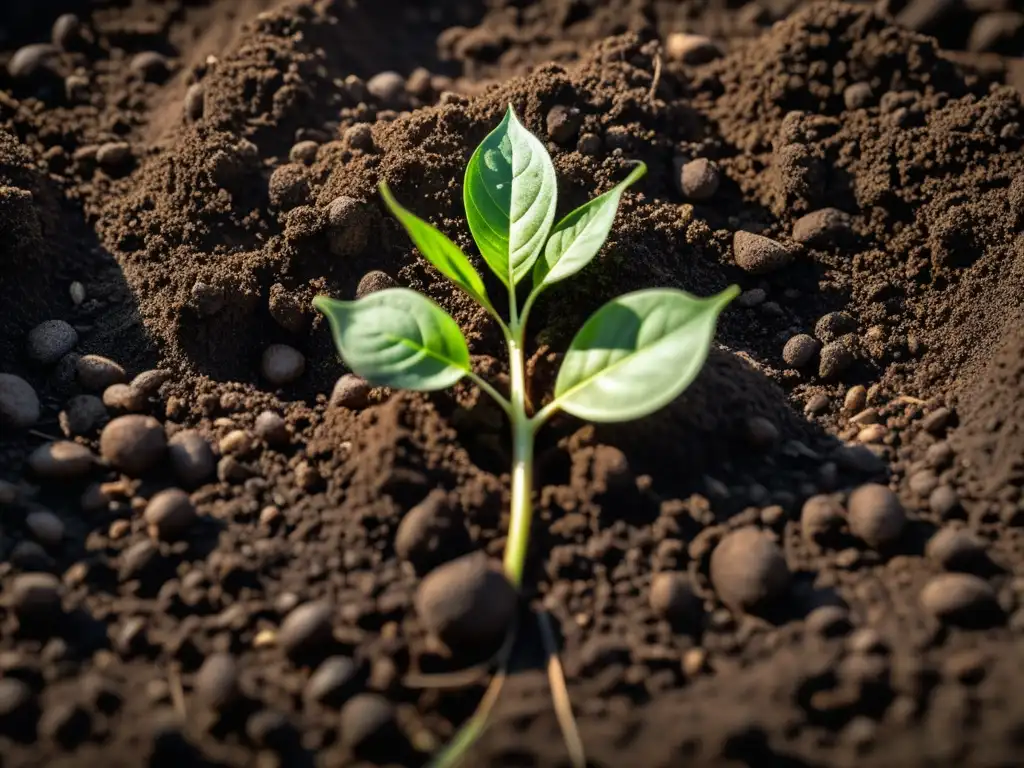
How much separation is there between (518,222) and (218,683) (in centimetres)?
88

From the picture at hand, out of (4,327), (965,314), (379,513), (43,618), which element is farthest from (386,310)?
(965,314)

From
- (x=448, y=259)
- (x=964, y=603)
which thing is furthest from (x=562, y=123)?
(x=964, y=603)

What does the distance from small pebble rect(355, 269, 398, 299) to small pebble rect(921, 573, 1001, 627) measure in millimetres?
1041

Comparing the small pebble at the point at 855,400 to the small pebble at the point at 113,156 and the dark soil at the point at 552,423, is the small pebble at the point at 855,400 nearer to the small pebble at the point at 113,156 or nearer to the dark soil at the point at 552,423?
the dark soil at the point at 552,423

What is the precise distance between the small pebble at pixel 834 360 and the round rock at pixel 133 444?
1.18 metres

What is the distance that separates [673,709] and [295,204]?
3.92ft

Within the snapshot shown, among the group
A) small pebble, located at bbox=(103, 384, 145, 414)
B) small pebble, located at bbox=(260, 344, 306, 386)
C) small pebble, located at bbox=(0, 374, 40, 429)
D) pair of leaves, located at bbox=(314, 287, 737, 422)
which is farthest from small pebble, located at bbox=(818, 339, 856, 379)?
small pebble, located at bbox=(0, 374, 40, 429)

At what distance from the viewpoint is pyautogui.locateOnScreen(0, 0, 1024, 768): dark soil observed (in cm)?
121

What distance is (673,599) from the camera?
1.29m

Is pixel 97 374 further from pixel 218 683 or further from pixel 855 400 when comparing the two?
pixel 855 400

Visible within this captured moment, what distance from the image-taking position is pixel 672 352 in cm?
130

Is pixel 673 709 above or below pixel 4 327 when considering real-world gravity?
below

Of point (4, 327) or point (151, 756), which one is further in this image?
point (4, 327)

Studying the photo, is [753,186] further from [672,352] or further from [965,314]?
[672,352]
